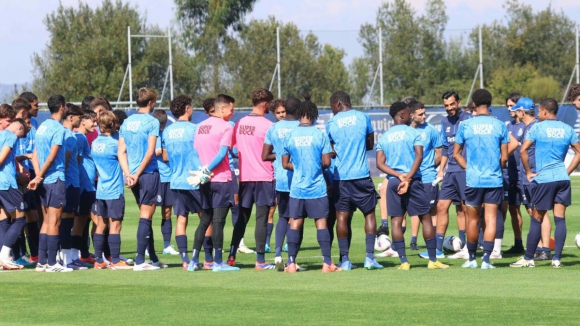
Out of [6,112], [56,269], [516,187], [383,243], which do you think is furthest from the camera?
[383,243]

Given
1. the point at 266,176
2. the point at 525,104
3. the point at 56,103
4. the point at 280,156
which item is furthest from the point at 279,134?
the point at 525,104

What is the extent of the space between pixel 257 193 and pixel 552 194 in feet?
12.1

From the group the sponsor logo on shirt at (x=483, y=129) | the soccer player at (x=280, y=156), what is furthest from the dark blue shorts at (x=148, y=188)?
the sponsor logo on shirt at (x=483, y=129)

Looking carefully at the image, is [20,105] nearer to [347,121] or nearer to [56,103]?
[56,103]

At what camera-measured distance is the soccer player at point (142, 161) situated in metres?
13.1

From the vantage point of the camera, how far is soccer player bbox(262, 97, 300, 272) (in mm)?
12914

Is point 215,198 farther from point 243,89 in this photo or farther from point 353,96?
point 353,96

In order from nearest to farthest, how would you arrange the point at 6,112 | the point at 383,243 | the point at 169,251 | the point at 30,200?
the point at 6,112
the point at 30,200
the point at 383,243
the point at 169,251

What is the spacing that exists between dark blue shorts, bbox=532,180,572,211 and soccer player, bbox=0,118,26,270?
21.8ft

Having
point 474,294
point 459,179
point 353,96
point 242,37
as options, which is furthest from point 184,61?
point 474,294

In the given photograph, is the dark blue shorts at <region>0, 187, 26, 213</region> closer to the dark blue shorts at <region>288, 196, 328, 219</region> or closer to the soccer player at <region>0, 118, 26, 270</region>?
the soccer player at <region>0, 118, 26, 270</region>

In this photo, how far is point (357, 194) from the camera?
12891 millimetres

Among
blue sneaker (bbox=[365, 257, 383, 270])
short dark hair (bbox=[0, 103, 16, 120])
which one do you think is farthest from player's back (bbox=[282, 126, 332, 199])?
short dark hair (bbox=[0, 103, 16, 120])

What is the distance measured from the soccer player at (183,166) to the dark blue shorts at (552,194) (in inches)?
164
